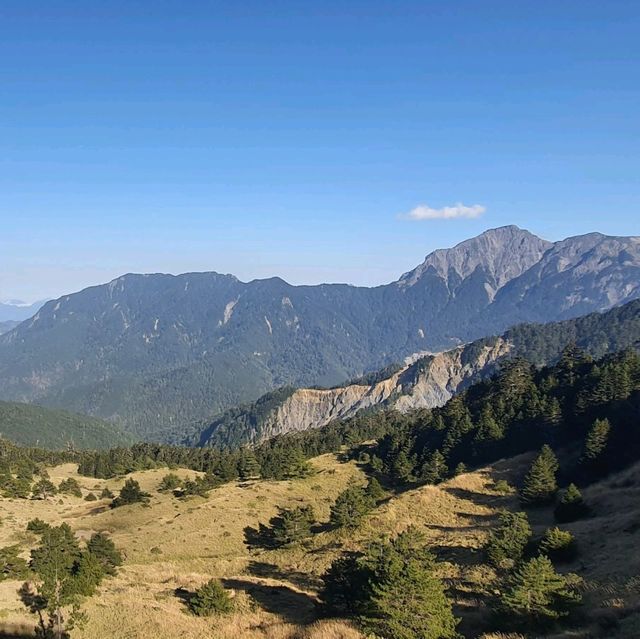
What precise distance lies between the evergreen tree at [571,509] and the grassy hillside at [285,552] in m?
1.45

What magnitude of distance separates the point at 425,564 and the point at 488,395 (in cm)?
10129

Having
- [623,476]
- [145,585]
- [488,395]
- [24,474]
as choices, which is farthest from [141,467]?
[623,476]

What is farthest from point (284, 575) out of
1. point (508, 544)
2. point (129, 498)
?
point (129, 498)

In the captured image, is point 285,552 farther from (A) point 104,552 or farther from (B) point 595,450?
(B) point 595,450

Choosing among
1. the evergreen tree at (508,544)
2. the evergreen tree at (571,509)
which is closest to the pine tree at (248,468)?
the evergreen tree at (571,509)

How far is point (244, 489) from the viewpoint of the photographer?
3287 inches

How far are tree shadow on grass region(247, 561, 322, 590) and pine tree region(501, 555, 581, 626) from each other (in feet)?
60.4

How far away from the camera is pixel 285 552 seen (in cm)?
5478

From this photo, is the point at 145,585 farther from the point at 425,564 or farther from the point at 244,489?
the point at 244,489

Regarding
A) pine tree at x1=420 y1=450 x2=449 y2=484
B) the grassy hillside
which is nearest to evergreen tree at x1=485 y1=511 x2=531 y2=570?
the grassy hillside

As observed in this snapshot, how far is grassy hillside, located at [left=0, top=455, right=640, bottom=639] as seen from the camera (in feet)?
92.0

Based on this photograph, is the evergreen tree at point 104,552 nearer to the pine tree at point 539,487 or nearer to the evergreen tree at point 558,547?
the evergreen tree at point 558,547

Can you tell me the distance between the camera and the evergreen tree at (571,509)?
52.9 metres

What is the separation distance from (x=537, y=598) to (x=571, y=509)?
31.9m
